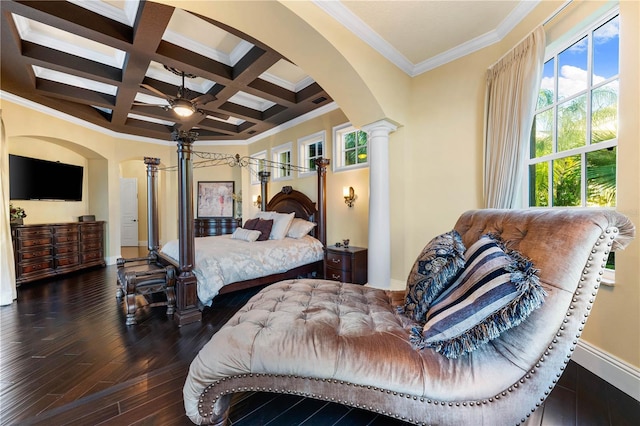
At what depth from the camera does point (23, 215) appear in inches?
163

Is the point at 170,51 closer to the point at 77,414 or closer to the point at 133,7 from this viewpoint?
the point at 133,7

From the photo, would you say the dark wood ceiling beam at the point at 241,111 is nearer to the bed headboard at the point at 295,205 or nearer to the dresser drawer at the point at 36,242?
the bed headboard at the point at 295,205

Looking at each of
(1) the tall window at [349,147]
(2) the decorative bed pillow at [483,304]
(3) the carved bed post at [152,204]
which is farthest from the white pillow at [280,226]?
(2) the decorative bed pillow at [483,304]

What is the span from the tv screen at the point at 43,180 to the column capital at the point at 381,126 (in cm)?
583

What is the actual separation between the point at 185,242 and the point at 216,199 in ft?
14.5

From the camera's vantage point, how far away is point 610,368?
5.64 ft

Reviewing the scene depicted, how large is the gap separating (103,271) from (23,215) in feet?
5.01

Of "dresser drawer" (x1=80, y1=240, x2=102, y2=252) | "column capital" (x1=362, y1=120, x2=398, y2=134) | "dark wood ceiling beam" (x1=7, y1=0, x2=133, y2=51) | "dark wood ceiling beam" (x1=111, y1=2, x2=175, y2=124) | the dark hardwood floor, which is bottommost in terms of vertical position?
the dark hardwood floor

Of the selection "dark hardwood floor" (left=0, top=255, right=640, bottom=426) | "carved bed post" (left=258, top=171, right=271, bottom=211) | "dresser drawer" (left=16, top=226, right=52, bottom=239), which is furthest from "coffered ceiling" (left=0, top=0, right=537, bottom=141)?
"dark hardwood floor" (left=0, top=255, right=640, bottom=426)

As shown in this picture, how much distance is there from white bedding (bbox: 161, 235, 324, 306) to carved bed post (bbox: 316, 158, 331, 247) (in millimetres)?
186

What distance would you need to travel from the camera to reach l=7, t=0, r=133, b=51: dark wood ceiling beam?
2285 mm

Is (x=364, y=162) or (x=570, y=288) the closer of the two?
(x=570, y=288)

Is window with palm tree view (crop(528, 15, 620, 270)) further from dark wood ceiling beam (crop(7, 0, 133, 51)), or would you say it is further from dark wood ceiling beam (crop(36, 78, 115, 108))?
dark wood ceiling beam (crop(36, 78, 115, 108))

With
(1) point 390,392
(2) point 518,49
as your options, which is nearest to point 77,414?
(1) point 390,392
